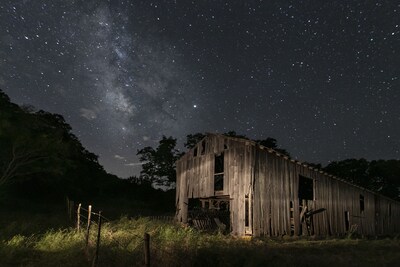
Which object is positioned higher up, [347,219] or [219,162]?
[219,162]

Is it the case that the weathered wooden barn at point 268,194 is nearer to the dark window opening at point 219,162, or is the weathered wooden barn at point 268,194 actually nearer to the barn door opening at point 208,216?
the barn door opening at point 208,216

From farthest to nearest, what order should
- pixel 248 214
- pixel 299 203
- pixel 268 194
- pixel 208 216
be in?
1. pixel 208 216
2. pixel 299 203
3. pixel 268 194
4. pixel 248 214

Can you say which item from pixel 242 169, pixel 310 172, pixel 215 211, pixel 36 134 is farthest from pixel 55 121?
pixel 310 172

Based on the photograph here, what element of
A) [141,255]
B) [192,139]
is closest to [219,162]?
[192,139]

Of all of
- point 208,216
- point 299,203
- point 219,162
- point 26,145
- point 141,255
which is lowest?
point 141,255

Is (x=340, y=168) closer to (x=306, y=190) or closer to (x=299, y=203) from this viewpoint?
(x=306, y=190)

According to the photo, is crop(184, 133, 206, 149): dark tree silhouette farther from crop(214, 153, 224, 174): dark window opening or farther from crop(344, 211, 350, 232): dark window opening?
crop(344, 211, 350, 232): dark window opening

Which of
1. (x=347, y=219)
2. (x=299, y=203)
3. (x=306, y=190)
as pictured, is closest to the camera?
(x=299, y=203)

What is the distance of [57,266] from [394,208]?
28.8 metres

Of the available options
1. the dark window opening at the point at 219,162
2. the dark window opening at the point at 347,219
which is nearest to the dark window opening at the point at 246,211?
the dark window opening at the point at 347,219

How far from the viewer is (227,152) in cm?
2370

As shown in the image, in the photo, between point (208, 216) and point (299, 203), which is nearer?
point (299, 203)

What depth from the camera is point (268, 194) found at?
22.0 meters

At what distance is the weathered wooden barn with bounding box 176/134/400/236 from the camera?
71.2 feet
